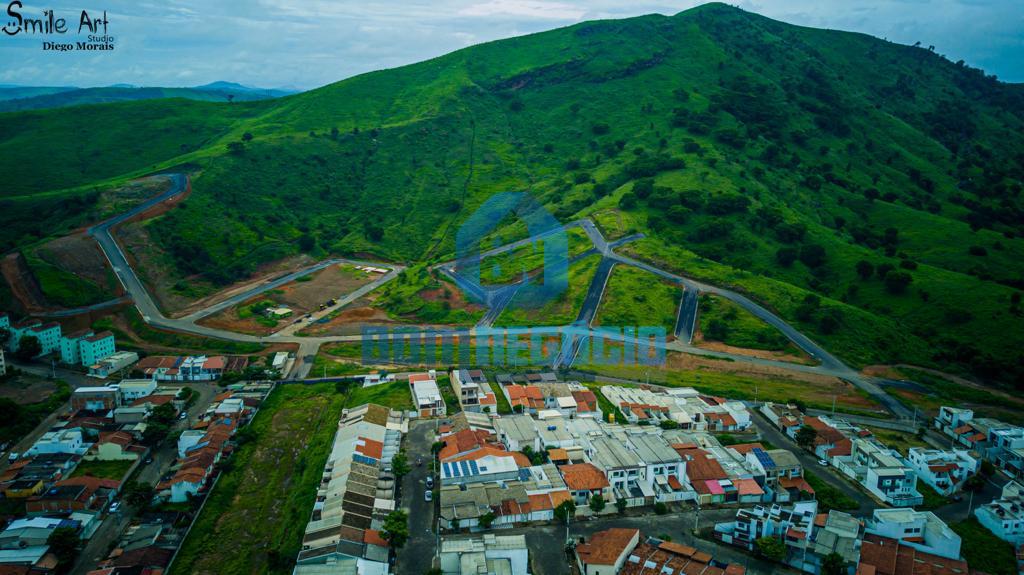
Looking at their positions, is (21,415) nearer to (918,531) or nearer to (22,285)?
(22,285)

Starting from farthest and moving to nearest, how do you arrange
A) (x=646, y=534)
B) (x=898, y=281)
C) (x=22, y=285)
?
(x=898, y=281) → (x=22, y=285) → (x=646, y=534)

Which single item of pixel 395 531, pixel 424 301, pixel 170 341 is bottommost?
pixel 170 341

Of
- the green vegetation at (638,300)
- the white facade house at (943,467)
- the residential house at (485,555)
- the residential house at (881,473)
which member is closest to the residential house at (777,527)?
the residential house at (881,473)

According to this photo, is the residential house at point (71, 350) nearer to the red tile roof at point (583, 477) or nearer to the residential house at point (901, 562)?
the red tile roof at point (583, 477)

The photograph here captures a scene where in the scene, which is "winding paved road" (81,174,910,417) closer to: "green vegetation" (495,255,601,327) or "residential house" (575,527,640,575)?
"green vegetation" (495,255,601,327)

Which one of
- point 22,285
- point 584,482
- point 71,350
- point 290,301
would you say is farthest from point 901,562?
point 22,285
